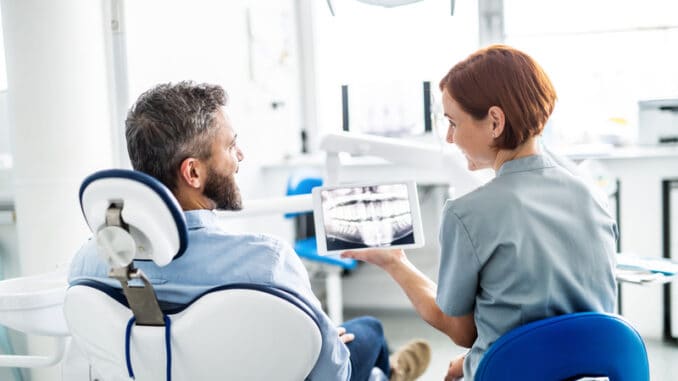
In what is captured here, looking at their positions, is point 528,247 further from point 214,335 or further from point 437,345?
point 437,345

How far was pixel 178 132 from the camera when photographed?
4.06 feet

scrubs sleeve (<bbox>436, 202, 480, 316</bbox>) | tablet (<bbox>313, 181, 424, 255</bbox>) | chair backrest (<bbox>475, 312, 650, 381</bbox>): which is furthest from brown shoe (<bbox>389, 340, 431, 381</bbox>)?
chair backrest (<bbox>475, 312, 650, 381</bbox>)

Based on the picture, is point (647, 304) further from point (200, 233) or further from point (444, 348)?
point (200, 233)

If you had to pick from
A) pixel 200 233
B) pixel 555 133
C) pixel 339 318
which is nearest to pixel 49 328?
pixel 200 233

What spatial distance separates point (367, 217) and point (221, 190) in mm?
390

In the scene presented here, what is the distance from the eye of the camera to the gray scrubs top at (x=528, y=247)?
3.85 ft

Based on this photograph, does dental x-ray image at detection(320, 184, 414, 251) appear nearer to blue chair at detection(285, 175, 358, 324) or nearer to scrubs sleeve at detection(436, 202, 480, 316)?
scrubs sleeve at detection(436, 202, 480, 316)

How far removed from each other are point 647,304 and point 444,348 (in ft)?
3.34

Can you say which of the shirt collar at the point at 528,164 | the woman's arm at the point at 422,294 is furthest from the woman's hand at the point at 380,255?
the shirt collar at the point at 528,164

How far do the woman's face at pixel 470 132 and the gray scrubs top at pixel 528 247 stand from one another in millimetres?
68

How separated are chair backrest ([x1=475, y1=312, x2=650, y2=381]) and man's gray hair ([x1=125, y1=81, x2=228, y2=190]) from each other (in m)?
0.67

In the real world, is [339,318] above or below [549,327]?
below

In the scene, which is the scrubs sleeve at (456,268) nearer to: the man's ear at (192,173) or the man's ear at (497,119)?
the man's ear at (497,119)

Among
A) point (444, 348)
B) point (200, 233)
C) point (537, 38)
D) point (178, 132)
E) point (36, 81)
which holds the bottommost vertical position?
point (444, 348)
